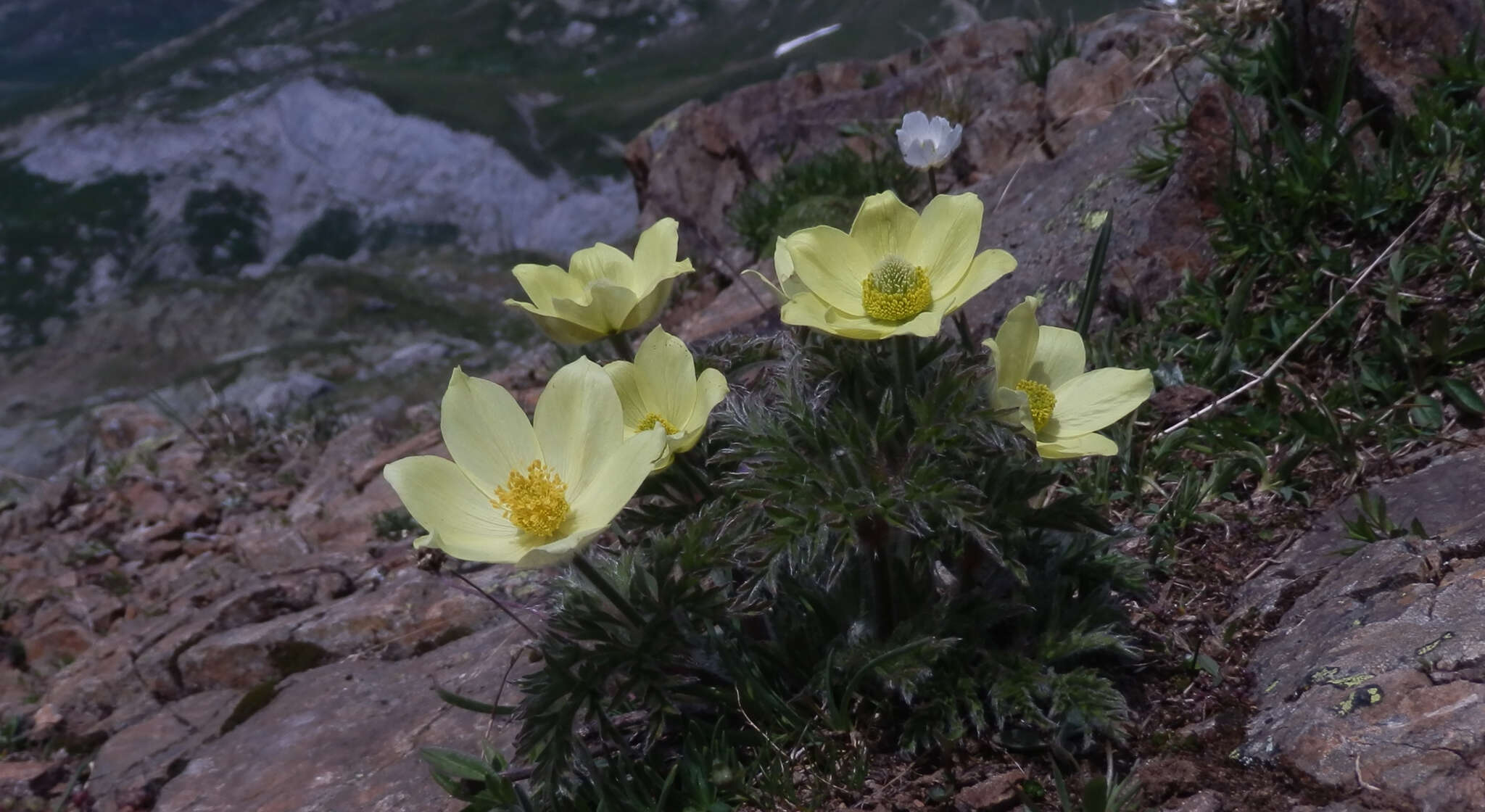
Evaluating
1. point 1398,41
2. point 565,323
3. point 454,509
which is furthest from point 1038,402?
A: point 1398,41

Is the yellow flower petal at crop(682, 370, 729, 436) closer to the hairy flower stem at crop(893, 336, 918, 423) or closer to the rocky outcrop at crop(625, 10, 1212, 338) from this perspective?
the hairy flower stem at crop(893, 336, 918, 423)

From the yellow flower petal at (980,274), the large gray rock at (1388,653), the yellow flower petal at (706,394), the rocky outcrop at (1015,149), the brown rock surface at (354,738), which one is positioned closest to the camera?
the large gray rock at (1388,653)

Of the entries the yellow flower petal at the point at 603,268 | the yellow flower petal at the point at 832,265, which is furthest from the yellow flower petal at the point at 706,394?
the yellow flower petal at the point at 603,268

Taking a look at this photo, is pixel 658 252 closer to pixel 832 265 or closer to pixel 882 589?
pixel 832 265

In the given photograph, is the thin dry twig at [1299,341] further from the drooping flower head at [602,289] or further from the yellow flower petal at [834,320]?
the drooping flower head at [602,289]

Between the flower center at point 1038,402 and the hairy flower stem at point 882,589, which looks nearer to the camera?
the flower center at point 1038,402

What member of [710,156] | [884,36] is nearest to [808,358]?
[710,156]
